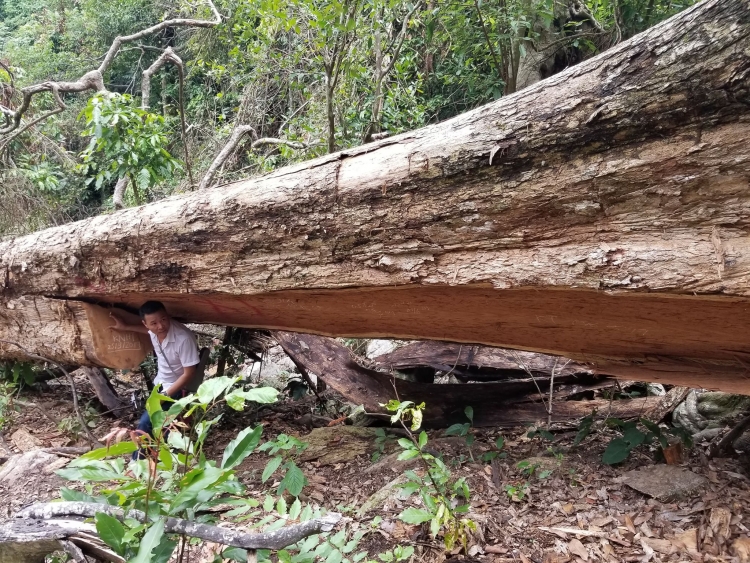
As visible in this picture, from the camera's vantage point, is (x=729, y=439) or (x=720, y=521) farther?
(x=729, y=439)

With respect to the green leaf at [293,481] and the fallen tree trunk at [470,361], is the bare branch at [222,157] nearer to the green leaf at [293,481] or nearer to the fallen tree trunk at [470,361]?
the fallen tree trunk at [470,361]

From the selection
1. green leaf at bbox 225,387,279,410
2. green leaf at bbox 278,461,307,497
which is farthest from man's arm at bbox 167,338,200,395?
green leaf at bbox 225,387,279,410

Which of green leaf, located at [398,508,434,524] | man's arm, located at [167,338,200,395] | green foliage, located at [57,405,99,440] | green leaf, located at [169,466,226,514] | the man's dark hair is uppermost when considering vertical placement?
green leaf, located at [169,466,226,514]

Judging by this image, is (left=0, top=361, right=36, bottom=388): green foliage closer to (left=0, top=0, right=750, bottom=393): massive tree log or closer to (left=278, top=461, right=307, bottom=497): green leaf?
(left=0, top=0, right=750, bottom=393): massive tree log

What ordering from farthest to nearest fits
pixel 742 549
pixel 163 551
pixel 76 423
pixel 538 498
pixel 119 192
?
pixel 119 192
pixel 76 423
pixel 538 498
pixel 742 549
pixel 163 551

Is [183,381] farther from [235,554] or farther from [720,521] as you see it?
[720,521]

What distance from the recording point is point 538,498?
254 cm

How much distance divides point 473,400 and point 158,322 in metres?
2.39

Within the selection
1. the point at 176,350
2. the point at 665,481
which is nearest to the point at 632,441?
the point at 665,481

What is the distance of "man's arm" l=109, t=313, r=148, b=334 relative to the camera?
13.7ft

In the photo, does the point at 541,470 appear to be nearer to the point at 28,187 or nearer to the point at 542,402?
the point at 542,402

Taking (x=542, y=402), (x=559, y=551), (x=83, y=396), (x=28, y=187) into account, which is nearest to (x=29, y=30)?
(x=28, y=187)

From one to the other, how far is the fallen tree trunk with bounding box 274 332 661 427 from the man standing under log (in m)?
1.06

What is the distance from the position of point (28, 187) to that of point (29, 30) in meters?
8.23
